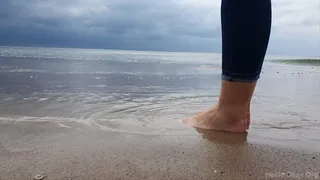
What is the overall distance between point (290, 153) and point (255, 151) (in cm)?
→ 20

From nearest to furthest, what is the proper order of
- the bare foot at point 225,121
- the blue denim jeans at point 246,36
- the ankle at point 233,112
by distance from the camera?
the blue denim jeans at point 246,36
the ankle at point 233,112
the bare foot at point 225,121

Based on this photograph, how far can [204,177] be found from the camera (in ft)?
4.83

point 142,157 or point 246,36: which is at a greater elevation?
point 246,36

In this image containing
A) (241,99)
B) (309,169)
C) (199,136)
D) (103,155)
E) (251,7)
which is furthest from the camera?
Result: (199,136)

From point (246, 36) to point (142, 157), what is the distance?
0.94 meters

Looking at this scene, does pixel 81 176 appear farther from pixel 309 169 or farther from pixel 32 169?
pixel 309 169

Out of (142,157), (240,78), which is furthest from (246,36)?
(142,157)

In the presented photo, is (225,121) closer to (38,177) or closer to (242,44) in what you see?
(242,44)

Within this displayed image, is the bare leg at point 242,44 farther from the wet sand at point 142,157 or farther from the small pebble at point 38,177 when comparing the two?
the small pebble at point 38,177

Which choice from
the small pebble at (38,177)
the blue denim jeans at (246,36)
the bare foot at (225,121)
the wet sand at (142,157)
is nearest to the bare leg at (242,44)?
the blue denim jeans at (246,36)

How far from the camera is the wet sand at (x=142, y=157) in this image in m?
1.49

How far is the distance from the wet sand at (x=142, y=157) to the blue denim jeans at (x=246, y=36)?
466mm

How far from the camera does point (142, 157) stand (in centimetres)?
172

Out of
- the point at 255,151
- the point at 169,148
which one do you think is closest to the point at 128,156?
the point at 169,148
